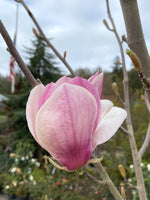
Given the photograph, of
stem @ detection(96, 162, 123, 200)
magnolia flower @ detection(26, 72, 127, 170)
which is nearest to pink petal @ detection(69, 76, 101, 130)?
magnolia flower @ detection(26, 72, 127, 170)

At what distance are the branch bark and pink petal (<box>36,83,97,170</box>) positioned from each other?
18 centimetres

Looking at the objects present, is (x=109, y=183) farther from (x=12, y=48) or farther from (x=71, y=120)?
(x=12, y=48)

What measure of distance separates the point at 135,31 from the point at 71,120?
227mm

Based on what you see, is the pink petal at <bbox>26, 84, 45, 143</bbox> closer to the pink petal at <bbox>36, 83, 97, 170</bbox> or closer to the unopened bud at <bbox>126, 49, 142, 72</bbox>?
the pink petal at <bbox>36, 83, 97, 170</bbox>

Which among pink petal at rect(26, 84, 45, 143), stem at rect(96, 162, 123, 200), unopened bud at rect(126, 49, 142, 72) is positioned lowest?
stem at rect(96, 162, 123, 200)

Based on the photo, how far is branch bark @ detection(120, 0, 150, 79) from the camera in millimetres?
369

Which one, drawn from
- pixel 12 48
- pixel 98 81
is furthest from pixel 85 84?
pixel 12 48

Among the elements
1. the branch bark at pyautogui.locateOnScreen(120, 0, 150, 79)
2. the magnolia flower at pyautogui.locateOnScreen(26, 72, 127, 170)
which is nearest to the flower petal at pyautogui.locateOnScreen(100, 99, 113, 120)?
the magnolia flower at pyautogui.locateOnScreen(26, 72, 127, 170)

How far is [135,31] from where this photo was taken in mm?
380

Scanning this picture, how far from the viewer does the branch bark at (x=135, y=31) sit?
0.37 m

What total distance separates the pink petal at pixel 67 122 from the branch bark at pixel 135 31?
18cm

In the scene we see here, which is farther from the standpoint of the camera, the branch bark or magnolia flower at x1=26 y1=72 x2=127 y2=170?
the branch bark

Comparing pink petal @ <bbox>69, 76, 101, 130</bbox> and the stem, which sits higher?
pink petal @ <bbox>69, 76, 101, 130</bbox>

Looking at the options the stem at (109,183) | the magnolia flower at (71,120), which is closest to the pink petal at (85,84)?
the magnolia flower at (71,120)
